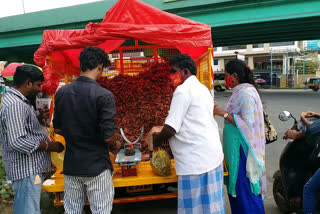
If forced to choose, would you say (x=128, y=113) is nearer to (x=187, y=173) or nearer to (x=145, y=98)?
(x=145, y=98)

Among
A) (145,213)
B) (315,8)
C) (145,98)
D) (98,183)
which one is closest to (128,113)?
(145,98)

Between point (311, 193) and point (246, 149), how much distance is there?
68 centimetres

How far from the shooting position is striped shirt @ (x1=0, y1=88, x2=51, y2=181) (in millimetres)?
1949

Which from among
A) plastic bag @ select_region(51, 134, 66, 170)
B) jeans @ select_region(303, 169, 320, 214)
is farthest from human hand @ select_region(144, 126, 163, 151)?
jeans @ select_region(303, 169, 320, 214)

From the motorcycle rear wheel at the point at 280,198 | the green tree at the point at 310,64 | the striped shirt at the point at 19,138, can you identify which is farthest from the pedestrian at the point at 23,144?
the green tree at the point at 310,64

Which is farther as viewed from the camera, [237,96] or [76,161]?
[237,96]

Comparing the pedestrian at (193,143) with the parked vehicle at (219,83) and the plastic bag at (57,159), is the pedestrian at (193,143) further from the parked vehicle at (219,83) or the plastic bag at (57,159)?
the parked vehicle at (219,83)

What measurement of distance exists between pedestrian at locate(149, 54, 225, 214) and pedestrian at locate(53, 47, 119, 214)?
0.50 meters

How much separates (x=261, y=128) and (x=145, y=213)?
1.86m

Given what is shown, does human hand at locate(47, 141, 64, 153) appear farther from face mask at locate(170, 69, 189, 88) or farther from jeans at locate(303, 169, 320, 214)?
jeans at locate(303, 169, 320, 214)

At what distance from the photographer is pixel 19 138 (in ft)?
6.39

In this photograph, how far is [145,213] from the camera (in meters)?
3.34

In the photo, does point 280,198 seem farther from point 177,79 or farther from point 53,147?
point 53,147

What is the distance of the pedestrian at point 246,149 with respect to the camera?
2588 mm
